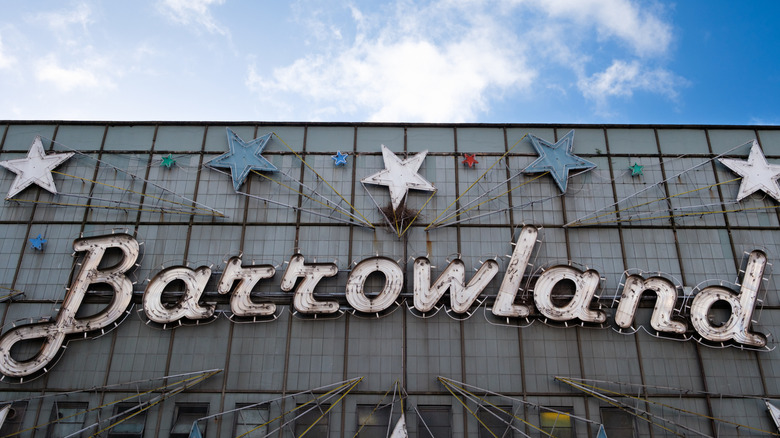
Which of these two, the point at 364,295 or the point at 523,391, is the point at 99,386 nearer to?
the point at 364,295

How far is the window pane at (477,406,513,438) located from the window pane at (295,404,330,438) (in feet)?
17.0

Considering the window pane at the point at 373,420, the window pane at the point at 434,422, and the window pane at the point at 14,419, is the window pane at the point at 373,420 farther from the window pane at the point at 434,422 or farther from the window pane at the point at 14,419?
the window pane at the point at 14,419

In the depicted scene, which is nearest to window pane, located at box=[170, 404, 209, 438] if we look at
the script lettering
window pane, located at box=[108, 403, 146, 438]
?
window pane, located at box=[108, 403, 146, 438]

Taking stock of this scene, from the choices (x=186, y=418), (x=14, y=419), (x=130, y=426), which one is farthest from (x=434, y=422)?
(x=14, y=419)

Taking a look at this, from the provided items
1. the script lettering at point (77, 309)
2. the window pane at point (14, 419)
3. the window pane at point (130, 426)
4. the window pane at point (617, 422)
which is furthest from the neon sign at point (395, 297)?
the window pane at point (130, 426)

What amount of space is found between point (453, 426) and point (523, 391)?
8.78 ft

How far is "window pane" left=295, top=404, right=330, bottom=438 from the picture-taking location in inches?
658

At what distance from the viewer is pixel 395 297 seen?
57.0ft

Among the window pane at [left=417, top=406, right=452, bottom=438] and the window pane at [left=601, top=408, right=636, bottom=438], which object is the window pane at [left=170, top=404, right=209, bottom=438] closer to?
the window pane at [left=417, top=406, right=452, bottom=438]

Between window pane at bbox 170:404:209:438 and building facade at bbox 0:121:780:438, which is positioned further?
building facade at bbox 0:121:780:438

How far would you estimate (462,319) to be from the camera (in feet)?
58.3

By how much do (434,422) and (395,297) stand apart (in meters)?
4.35

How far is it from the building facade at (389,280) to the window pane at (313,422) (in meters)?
0.07

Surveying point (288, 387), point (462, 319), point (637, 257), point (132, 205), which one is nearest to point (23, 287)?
point (132, 205)
